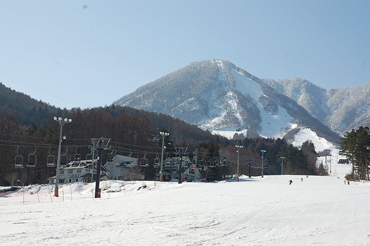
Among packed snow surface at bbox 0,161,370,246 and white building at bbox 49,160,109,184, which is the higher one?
white building at bbox 49,160,109,184

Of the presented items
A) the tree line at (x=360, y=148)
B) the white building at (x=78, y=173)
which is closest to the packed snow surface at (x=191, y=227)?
the tree line at (x=360, y=148)

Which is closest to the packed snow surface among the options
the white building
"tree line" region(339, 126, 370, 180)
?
"tree line" region(339, 126, 370, 180)

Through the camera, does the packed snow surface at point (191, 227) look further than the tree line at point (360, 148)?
No

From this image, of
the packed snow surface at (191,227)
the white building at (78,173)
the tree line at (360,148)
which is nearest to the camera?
the packed snow surface at (191,227)

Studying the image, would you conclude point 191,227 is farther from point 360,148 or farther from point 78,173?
point 360,148

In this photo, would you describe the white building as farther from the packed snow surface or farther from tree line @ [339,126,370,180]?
the packed snow surface

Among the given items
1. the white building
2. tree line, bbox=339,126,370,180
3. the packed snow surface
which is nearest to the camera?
the packed snow surface

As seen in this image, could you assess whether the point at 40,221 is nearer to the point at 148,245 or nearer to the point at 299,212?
the point at 148,245

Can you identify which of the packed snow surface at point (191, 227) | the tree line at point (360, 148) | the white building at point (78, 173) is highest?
the tree line at point (360, 148)

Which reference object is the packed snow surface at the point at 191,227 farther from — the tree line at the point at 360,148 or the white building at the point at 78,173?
the white building at the point at 78,173

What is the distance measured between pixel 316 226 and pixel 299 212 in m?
5.17

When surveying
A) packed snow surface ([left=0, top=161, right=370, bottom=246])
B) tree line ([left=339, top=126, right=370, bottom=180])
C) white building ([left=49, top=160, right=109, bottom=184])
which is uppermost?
tree line ([left=339, top=126, right=370, bottom=180])

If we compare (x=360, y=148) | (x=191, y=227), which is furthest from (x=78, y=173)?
(x=191, y=227)

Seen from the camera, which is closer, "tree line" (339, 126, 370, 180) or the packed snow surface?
the packed snow surface
